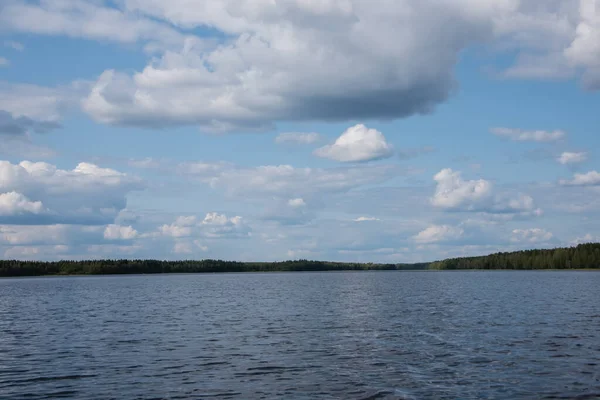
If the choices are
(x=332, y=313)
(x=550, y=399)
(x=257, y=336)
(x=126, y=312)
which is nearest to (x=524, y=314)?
(x=332, y=313)

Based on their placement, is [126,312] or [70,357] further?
[126,312]

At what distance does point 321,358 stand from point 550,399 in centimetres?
1599

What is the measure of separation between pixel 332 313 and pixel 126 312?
96.9ft

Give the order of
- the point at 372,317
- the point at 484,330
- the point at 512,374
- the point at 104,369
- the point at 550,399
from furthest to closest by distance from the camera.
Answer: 1. the point at 372,317
2. the point at 484,330
3. the point at 104,369
4. the point at 512,374
5. the point at 550,399

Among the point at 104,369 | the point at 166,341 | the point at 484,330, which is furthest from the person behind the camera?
the point at 484,330

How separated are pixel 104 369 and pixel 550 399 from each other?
1064 inches

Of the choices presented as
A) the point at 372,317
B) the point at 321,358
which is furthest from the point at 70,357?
the point at 372,317

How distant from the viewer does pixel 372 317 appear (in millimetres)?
67938

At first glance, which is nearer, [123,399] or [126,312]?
[123,399]

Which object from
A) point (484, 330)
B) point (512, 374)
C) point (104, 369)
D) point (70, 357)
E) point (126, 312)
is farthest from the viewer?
point (126, 312)

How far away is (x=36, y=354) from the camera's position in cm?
4444

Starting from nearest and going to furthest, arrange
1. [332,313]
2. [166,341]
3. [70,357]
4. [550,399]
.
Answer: [550,399] → [70,357] → [166,341] → [332,313]

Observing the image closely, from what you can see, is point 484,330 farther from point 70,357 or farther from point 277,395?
point 70,357

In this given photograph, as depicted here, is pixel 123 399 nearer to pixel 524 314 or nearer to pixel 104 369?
pixel 104 369
